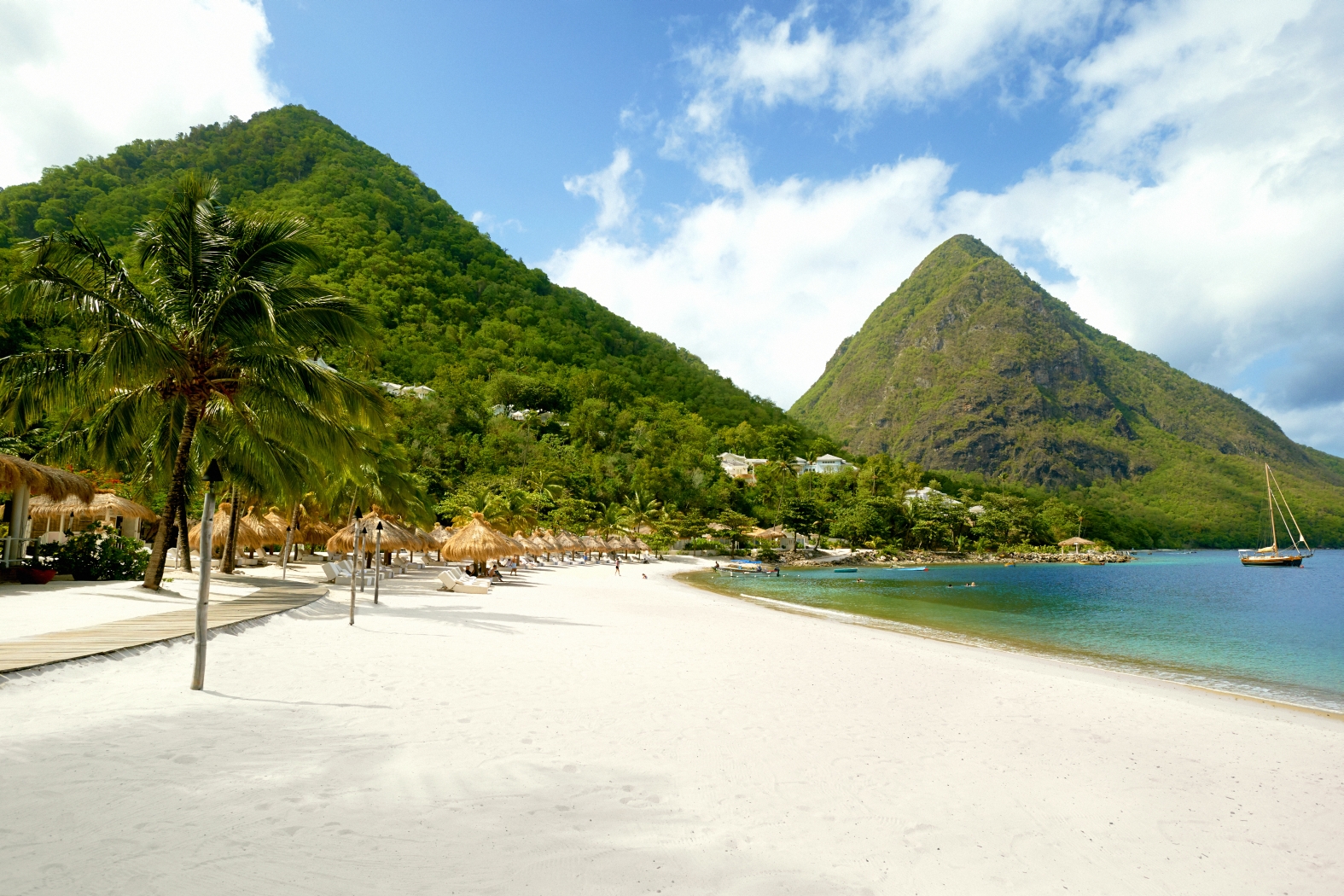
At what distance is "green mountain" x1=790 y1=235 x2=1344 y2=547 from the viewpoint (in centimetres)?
13188

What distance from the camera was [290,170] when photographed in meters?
70.1

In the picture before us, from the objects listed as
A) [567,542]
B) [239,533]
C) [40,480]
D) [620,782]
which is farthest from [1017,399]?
[620,782]

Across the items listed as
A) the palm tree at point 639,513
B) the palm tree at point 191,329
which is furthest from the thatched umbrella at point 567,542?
the palm tree at point 191,329

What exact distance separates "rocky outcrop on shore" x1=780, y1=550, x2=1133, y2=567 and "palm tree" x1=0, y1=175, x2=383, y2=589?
150 ft

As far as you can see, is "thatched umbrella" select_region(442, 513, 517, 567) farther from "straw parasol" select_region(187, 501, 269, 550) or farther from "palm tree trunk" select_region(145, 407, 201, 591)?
"palm tree trunk" select_region(145, 407, 201, 591)

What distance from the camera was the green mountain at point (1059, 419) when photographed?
433ft

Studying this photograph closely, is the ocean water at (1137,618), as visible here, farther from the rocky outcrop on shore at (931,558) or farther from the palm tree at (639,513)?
the palm tree at (639,513)

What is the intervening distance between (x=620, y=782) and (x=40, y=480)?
41.1ft

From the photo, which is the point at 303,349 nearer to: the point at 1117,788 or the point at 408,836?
the point at 408,836

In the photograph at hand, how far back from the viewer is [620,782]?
13.5 ft

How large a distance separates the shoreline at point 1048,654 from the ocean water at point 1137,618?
0.10m

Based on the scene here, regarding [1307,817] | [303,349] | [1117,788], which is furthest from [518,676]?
[303,349]

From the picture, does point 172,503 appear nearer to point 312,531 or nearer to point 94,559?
point 94,559

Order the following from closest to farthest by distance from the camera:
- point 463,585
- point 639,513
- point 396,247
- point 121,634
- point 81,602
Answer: point 121,634 < point 81,602 < point 463,585 < point 639,513 < point 396,247
